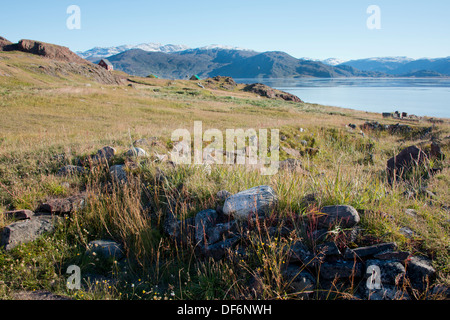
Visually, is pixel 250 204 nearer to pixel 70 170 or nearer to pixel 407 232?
pixel 407 232

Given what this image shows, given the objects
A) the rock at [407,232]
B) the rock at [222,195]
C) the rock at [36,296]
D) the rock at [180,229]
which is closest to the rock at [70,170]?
the rock at [180,229]

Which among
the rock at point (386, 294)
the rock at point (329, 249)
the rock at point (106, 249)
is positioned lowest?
the rock at point (106, 249)

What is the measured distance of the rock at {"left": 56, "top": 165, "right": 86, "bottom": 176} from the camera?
6.55 metres

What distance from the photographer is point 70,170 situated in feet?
21.7

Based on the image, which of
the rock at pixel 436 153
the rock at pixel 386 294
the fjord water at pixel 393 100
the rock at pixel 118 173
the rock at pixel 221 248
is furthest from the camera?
the fjord water at pixel 393 100

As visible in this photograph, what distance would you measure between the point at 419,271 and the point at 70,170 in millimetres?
6848

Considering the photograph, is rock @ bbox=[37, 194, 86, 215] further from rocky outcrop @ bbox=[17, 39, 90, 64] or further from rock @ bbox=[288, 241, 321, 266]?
rocky outcrop @ bbox=[17, 39, 90, 64]

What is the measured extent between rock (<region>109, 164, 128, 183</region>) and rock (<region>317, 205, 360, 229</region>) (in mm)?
4202

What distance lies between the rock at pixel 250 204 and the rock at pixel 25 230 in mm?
3025

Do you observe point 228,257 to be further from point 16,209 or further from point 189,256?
point 16,209

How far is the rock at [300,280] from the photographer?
319 cm

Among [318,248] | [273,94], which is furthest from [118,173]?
[273,94]

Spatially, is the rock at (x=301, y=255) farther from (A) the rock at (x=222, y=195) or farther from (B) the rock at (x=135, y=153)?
(B) the rock at (x=135, y=153)

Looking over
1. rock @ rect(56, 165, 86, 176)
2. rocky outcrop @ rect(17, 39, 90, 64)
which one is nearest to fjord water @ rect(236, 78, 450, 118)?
rock @ rect(56, 165, 86, 176)
